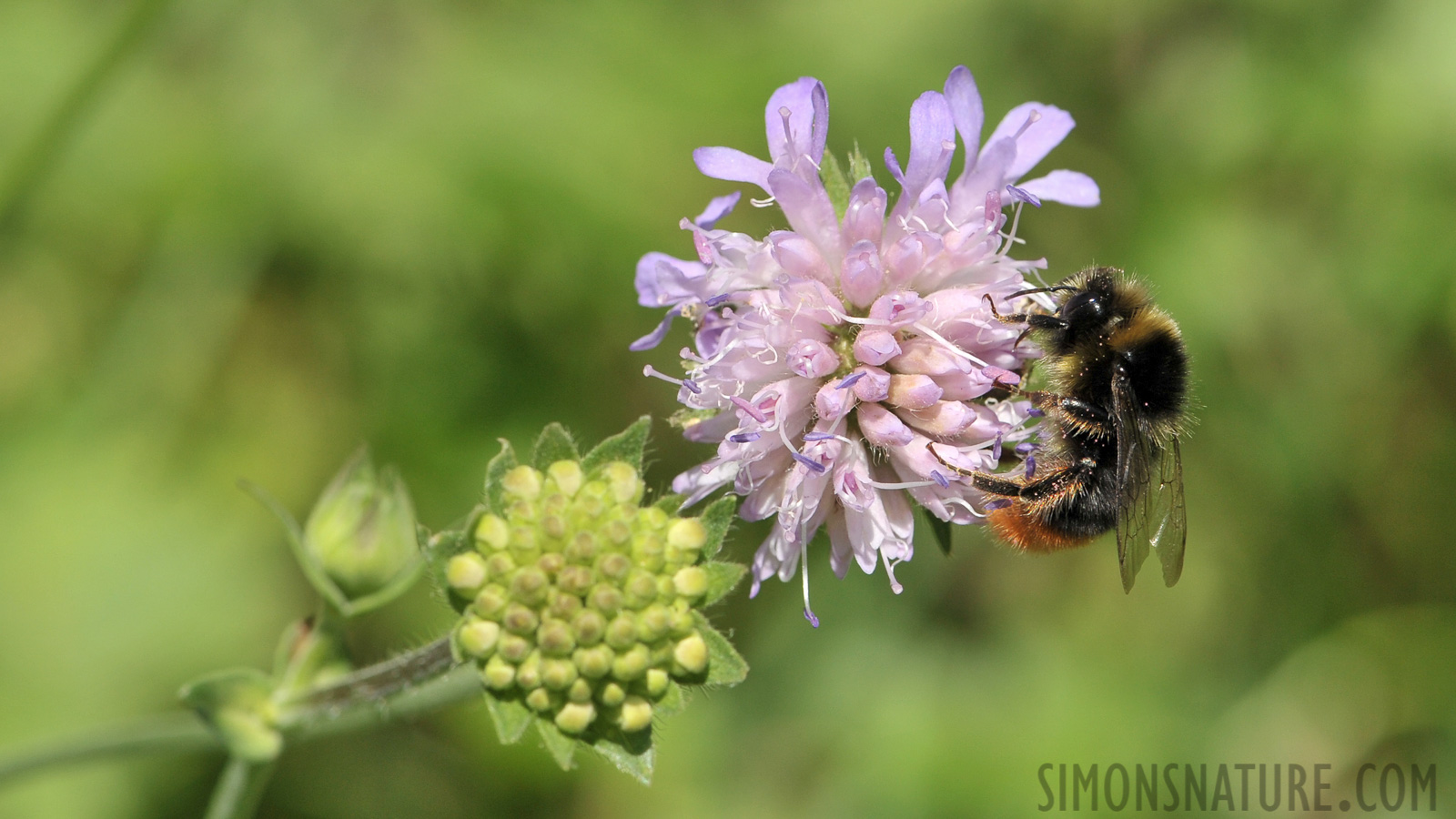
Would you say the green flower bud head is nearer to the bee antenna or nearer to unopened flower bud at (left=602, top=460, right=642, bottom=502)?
unopened flower bud at (left=602, top=460, right=642, bottom=502)

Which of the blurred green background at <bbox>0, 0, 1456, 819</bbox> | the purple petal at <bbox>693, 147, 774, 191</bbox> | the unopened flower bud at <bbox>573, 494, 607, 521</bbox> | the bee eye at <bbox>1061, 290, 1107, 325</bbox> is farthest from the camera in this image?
the blurred green background at <bbox>0, 0, 1456, 819</bbox>

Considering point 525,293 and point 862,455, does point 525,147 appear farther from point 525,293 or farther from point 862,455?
point 862,455

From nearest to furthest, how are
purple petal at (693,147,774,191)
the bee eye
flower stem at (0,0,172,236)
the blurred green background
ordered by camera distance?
purple petal at (693,147,774,191), the bee eye, flower stem at (0,0,172,236), the blurred green background

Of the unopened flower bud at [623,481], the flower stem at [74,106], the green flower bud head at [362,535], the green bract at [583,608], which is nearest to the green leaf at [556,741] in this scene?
the green bract at [583,608]

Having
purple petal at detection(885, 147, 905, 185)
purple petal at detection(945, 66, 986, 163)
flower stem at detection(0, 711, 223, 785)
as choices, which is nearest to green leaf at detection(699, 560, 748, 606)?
purple petal at detection(885, 147, 905, 185)

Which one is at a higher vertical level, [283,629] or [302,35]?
[302,35]

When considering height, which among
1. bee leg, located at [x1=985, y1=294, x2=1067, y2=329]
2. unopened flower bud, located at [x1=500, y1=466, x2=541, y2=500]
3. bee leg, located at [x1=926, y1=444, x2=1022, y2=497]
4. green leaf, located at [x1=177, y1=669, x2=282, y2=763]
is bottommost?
green leaf, located at [x1=177, y1=669, x2=282, y2=763]

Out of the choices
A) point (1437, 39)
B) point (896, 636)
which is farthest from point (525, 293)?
point (1437, 39)
